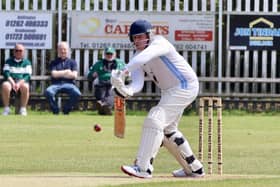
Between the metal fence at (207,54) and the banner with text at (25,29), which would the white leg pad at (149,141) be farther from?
the banner with text at (25,29)

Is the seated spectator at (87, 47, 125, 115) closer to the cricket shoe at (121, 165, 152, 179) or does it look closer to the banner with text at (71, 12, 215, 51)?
the banner with text at (71, 12, 215, 51)

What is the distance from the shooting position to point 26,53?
25.7 metres

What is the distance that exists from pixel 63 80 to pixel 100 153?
9.14m

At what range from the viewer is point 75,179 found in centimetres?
1045

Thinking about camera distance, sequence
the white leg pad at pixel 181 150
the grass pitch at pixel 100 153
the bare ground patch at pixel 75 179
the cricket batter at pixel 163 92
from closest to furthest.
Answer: the bare ground patch at pixel 75 179 → the grass pitch at pixel 100 153 → the cricket batter at pixel 163 92 → the white leg pad at pixel 181 150

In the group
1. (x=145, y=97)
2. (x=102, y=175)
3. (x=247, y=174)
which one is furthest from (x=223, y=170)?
(x=145, y=97)

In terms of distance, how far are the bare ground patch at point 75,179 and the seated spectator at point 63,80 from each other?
39.6 feet

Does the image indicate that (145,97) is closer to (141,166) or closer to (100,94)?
(100,94)

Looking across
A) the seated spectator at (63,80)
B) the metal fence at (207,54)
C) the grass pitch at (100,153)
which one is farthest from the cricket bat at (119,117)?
the metal fence at (207,54)

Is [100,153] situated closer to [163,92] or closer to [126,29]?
[163,92]

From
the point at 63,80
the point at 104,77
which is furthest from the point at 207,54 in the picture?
the point at 63,80

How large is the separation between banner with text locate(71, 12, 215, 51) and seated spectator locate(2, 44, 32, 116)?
239 centimetres

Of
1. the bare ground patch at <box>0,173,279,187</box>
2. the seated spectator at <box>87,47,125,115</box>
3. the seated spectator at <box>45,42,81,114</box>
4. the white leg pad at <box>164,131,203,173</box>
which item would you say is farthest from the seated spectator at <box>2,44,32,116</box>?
the white leg pad at <box>164,131,203,173</box>

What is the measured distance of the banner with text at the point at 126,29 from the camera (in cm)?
2545
